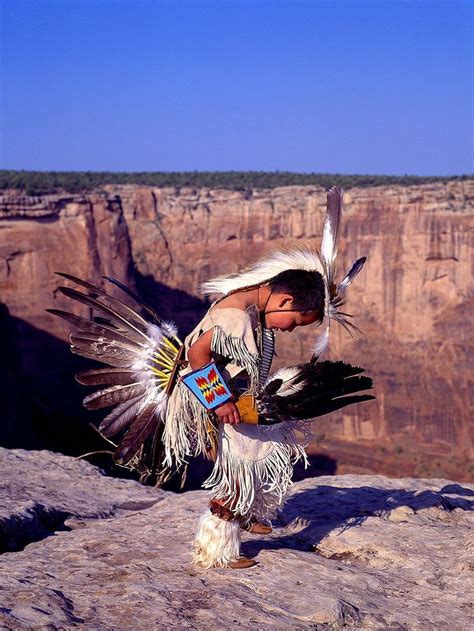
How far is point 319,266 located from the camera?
4.84m

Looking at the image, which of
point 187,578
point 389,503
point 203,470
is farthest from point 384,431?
point 187,578

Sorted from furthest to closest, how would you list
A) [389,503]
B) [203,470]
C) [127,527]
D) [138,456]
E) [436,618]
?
[203,470] → [389,503] → [127,527] → [138,456] → [436,618]

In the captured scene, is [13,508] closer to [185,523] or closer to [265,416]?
[185,523]

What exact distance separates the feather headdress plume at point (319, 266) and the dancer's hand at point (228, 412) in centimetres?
62

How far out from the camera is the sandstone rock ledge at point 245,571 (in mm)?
4176

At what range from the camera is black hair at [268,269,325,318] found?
4.74 m

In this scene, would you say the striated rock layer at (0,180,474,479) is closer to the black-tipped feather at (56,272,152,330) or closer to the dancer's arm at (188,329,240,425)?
the black-tipped feather at (56,272,152,330)

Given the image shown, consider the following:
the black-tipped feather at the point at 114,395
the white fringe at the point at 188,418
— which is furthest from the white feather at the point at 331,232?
the black-tipped feather at the point at 114,395

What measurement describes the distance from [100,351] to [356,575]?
74.6 inches

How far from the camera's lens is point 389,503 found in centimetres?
650

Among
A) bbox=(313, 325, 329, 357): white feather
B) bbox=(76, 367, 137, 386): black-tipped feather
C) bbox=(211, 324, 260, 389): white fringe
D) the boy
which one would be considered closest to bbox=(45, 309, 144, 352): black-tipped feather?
bbox=(76, 367, 137, 386): black-tipped feather

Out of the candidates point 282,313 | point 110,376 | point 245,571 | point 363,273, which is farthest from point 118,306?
point 363,273

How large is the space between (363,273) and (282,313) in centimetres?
3176

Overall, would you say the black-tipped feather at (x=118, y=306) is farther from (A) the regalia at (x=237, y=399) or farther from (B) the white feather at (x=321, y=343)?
(B) the white feather at (x=321, y=343)
